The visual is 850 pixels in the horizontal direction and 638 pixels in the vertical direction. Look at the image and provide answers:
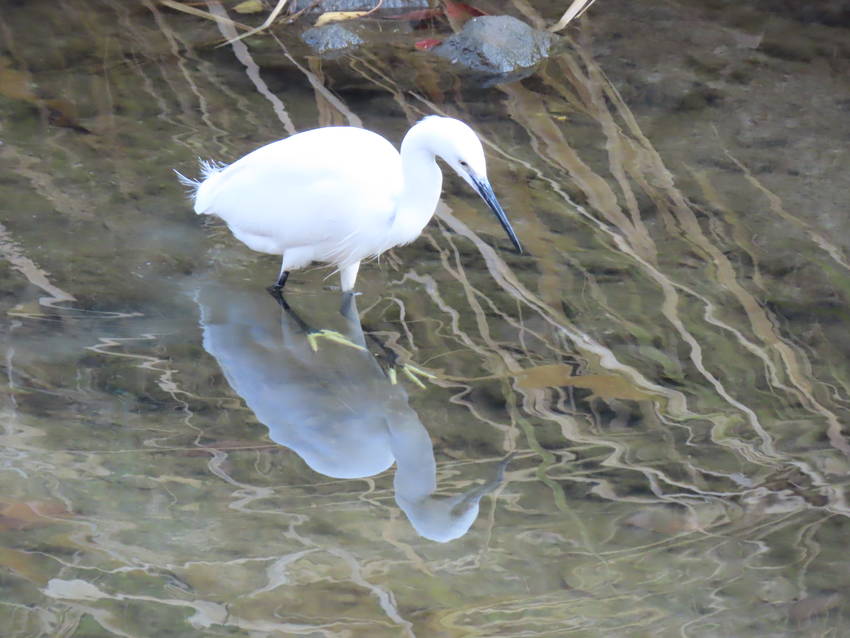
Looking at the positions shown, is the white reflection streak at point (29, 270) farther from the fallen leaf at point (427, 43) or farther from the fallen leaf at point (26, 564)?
the fallen leaf at point (427, 43)

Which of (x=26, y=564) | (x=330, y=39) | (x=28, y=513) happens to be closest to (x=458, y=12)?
(x=330, y=39)

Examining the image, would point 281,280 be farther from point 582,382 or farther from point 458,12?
point 458,12

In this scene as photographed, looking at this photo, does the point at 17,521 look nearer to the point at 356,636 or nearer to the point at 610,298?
the point at 356,636

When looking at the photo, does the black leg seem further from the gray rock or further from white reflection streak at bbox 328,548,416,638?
the gray rock

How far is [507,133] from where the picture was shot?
435 centimetres

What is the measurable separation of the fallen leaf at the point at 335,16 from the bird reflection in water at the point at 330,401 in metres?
2.10

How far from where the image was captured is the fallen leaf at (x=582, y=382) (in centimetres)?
302

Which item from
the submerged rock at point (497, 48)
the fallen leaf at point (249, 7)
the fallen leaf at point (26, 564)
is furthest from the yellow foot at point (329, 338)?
the fallen leaf at point (249, 7)

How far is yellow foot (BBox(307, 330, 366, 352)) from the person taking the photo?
326cm

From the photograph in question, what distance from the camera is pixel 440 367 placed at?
124 inches

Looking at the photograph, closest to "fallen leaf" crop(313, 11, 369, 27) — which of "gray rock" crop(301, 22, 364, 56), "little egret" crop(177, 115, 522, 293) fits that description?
"gray rock" crop(301, 22, 364, 56)

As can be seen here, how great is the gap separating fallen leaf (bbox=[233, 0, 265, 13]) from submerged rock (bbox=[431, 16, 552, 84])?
86cm

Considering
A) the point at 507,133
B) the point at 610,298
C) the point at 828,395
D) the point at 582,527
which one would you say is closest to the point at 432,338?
the point at 610,298

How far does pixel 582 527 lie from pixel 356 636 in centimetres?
61
